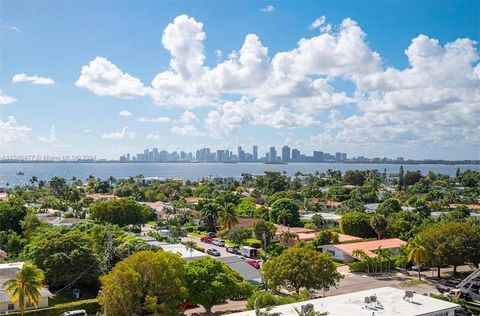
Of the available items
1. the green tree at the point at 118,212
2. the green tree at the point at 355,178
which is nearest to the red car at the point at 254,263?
the green tree at the point at 118,212

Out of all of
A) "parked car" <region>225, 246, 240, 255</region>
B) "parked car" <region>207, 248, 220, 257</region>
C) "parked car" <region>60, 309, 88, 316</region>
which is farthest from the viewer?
"parked car" <region>225, 246, 240, 255</region>

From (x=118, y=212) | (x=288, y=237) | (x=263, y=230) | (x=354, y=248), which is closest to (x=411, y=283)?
(x=354, y=248)

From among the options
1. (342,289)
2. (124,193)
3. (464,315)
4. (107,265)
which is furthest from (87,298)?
(124,193)

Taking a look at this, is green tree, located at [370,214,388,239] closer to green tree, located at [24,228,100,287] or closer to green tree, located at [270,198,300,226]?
green tree, located at [270,198,300,226]

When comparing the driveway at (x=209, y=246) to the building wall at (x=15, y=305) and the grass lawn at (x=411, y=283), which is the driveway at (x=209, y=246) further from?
the building wall at (x=15, y=305)

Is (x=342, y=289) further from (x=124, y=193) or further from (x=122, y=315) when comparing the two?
(x=124, y=193)

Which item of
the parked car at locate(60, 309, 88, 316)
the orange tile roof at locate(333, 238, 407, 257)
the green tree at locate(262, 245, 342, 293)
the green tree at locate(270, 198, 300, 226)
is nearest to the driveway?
the orange tile roof at locate(333, 238, 407, 257)

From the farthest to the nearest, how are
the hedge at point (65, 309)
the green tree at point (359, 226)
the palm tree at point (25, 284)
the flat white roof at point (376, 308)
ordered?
the green tree at point (359, 226), the hedge at point (65, 309), the palm tree at point (25, 284), the flat white roof at point (376, 308)
